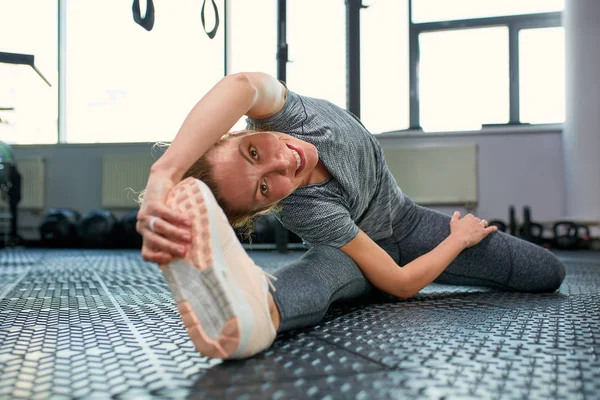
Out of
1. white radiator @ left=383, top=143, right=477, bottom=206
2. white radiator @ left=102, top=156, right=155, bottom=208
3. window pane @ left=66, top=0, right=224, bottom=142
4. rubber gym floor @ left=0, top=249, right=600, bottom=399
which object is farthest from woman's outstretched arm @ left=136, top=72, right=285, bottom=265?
white radiator @ left=102, top=156, right=155, bottom=208

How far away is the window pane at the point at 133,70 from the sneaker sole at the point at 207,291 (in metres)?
4.57

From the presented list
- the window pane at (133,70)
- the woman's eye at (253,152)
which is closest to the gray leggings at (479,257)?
the woman's eye at (253,152)

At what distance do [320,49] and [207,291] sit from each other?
443cm

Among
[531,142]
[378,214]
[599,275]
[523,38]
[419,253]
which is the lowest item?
[599,275]

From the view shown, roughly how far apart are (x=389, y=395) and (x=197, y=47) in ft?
16.1

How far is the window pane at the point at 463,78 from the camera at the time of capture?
458 centimetres

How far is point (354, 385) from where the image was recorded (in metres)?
0.62

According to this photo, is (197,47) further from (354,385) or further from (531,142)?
(354,385)

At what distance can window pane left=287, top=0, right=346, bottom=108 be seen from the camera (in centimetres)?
486

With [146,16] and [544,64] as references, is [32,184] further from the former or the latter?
[544,64]

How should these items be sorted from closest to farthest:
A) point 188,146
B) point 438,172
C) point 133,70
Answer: point 188,146, point 438,172, point 133,70

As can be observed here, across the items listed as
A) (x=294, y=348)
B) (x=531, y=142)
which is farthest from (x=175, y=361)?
(x=531, y=142)

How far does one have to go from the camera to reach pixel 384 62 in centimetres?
486

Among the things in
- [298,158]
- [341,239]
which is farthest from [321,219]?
[298,158]
